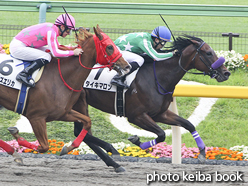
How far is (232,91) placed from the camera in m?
5.80

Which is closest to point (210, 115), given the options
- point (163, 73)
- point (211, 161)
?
point (211, 161)

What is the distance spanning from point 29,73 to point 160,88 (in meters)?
1.66

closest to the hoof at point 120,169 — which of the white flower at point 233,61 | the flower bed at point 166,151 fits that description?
the flower bed at point 166,151

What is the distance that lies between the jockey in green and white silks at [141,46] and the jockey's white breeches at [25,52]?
0.97 meters

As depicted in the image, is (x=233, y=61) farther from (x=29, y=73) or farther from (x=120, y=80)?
(x=29, y=73)

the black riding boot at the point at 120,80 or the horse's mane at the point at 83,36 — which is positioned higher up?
the horse's mane at the point at 83,36

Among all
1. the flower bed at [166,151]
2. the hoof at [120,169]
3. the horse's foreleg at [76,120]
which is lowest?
the hoof at [120,169]

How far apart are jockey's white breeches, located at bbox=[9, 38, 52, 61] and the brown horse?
150mm

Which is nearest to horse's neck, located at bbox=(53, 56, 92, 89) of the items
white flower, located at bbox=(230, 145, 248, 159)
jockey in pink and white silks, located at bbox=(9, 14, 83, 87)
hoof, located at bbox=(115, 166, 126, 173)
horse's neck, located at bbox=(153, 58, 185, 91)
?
jockey in pink and white silks, located at bbox=(9, 14, 83, 87)

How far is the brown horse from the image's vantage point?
4.75 metres

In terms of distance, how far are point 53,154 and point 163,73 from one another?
6.55ft

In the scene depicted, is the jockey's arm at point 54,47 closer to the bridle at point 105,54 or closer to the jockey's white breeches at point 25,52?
the jockey's white breeches at point 25,52

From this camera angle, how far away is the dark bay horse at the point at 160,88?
→ 5426mm

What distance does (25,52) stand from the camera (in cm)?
489
